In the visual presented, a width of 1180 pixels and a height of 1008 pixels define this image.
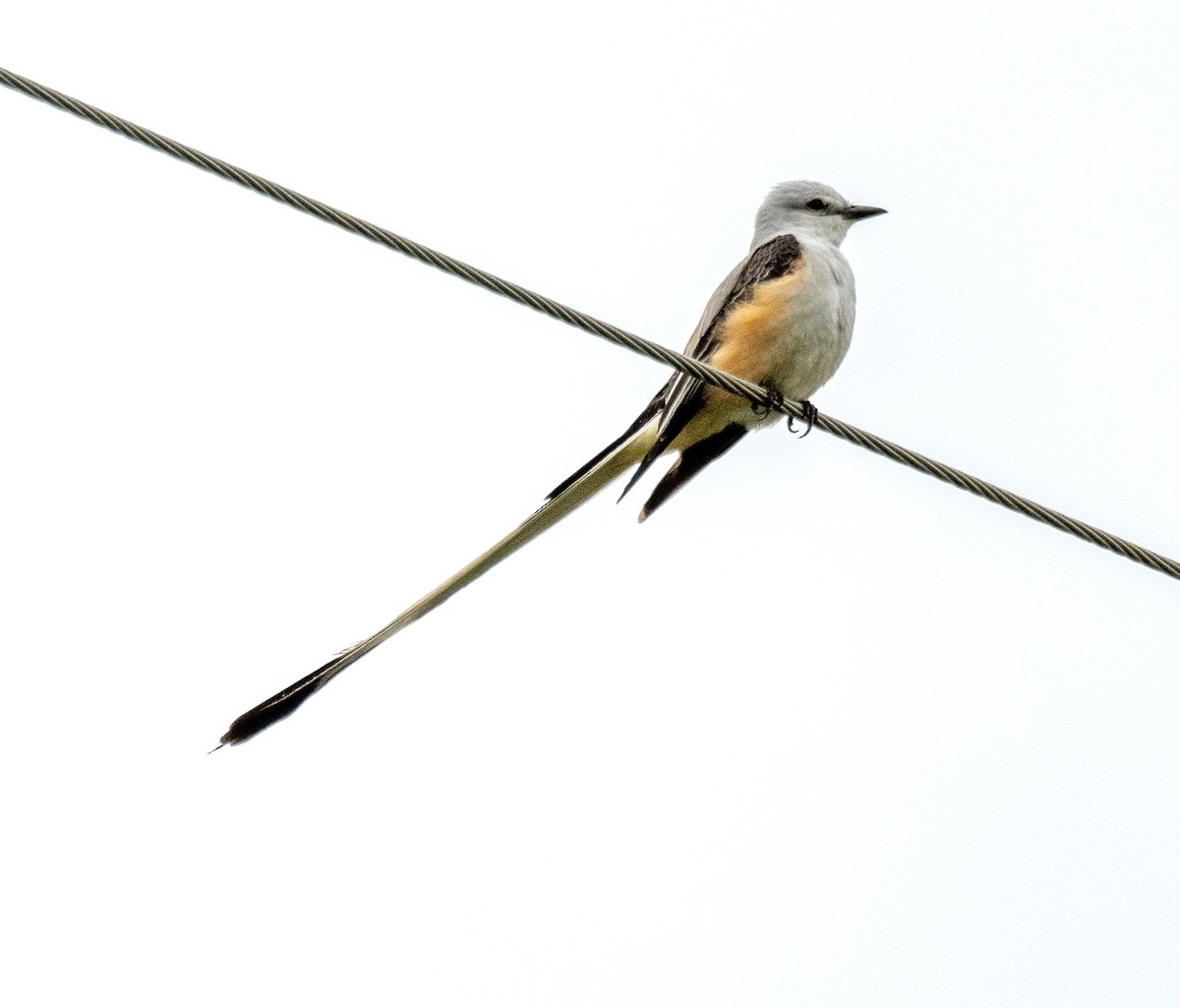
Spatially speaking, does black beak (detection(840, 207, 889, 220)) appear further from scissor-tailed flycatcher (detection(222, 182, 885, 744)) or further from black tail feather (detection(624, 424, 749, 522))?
black tail feather (detection(624, 424, 749, 522))

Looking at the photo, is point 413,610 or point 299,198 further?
point 413,610

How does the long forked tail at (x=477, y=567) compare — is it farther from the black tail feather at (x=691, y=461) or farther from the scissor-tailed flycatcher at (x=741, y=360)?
the black tail feather at (x=691, y=461)

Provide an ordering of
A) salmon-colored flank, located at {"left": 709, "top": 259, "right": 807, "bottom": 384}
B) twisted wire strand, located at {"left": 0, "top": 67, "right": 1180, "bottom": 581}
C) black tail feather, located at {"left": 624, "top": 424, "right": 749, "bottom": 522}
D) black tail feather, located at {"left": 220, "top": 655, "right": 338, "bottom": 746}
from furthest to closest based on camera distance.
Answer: black tail feather, located at {"left": 624, "top": 424, "right": 749, "bottom": 522}, salmon-colored flank, located at {"left": 709, "top": 259, "right": 807, "bottom": 384}, black tail feather, located at {"left": 220, "top": 655, "right": 338, "bottom": 746}, twisted wire strand, located at {"left": 0, "top": 67, "right": 1180, "bottom": 581}

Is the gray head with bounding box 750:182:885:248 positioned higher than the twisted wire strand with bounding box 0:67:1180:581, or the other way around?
the gray head with bounding box 750:182:885:248

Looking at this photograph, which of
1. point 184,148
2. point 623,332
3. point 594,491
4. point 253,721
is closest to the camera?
point 184,148

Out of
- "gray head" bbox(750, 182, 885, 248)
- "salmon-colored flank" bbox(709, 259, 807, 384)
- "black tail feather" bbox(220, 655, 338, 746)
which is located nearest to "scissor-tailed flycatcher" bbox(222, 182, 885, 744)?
"salmon-colored flank" bbox(709, 259, 807, 384)

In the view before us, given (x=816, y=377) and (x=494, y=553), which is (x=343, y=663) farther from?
(x=816, y=377)

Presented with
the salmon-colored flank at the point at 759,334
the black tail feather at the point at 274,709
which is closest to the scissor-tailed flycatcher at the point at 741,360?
the salmon-colored flank at the point at 759,334

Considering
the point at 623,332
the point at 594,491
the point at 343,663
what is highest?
the point at 594,491

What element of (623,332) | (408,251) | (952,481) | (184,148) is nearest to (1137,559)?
(952,481)
